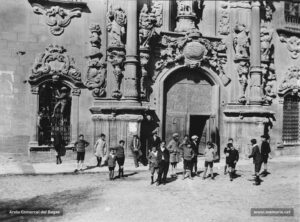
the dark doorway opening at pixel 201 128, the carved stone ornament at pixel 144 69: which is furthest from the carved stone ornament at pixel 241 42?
the carved stone ornament at pixel 144 69

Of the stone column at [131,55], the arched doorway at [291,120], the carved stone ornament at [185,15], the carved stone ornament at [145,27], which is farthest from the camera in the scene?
the arched doorway at [291,120]

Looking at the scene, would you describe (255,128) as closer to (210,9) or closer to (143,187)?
(210,9)

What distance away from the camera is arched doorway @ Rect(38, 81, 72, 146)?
1485cm

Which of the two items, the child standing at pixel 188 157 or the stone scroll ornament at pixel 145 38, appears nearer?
the child standing at pixel 188 157

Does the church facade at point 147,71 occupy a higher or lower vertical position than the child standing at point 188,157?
higher

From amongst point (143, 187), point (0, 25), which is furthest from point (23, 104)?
point (143, 187)

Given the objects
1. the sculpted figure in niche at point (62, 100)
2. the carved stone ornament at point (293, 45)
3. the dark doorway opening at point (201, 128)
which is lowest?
the dark doorway opening at point (201, 128)

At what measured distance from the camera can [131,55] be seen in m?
15.1

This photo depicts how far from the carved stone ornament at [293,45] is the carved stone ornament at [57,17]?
1106cm

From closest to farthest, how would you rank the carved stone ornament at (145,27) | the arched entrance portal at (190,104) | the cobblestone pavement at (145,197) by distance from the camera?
the cobblestone pavement at (145,197) < the carved stone ornament at (145,27) < the arched entrance portal at (190,104)

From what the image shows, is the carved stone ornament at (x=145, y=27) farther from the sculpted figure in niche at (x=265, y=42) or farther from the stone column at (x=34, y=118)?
the sculpted figure in niche at (x=265, y=42)

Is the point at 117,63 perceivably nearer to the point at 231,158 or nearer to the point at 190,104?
the point at 190,104

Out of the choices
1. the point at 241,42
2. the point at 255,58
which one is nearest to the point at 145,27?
the point at 241,42

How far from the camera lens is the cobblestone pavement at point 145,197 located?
8.16 metres
